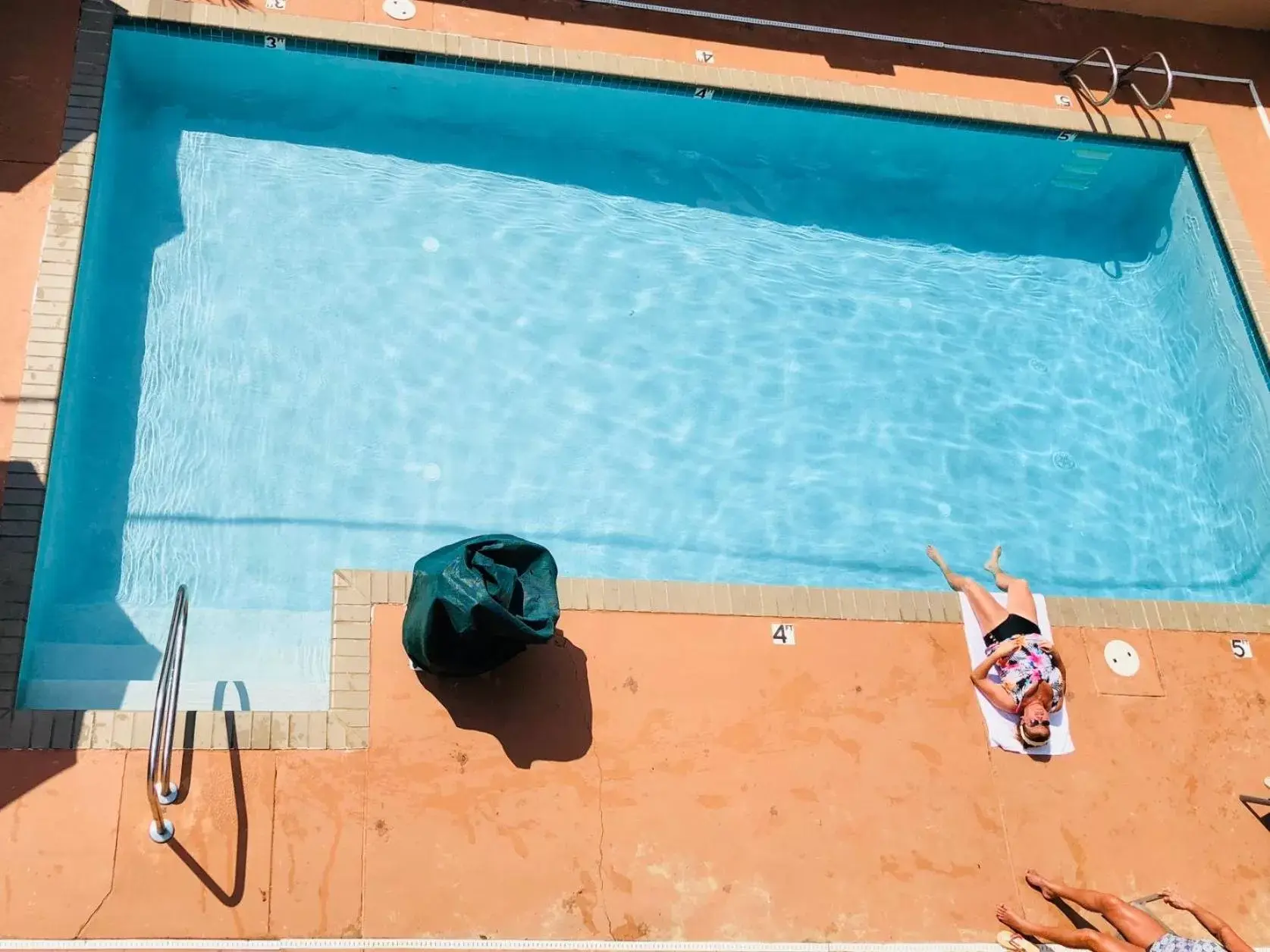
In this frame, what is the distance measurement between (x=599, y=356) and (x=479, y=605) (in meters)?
3.24

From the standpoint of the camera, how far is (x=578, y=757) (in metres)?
6.55

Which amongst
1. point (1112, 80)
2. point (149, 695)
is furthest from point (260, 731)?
point (1112, 80)

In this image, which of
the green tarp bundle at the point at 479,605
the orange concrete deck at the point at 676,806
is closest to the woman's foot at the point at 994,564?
the orange concrete deck at the point at 676,806

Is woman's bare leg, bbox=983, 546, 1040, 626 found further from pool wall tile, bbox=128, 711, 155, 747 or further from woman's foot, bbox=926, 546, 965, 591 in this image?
pool wall tile, bbox=128, 711, 155, 747

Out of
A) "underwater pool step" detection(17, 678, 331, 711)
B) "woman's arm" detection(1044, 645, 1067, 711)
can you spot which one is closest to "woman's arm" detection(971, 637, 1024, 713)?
"woman's arm" detection(1044, 645, 1067, 711)

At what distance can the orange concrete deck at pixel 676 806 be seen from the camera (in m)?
5.89

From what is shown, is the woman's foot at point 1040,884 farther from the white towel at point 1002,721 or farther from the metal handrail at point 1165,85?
the metal handrail at point 1165,85

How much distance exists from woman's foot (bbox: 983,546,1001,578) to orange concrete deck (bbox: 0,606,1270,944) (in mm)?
734

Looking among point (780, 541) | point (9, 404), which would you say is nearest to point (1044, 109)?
point (780, 541)

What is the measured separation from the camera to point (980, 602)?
7492 mm

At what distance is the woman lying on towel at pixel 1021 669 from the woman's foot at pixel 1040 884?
2.56ft

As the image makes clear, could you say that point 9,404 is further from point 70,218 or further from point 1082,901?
point 1082,901

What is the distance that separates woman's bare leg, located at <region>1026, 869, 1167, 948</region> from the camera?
628 centimetres

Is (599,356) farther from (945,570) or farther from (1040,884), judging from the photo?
(1040,884)
